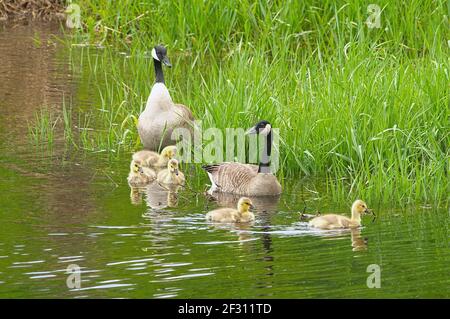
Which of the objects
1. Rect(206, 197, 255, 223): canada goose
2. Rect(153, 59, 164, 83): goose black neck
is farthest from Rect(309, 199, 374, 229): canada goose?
Rect(153, 59, 164, 83): goose black neck

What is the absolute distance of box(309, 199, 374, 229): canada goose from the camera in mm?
9992

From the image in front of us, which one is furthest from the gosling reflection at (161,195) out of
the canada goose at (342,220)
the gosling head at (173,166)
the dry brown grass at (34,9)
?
the dry brown grass at (34,9)

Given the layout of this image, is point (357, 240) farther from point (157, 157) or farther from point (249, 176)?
point (157, 157)

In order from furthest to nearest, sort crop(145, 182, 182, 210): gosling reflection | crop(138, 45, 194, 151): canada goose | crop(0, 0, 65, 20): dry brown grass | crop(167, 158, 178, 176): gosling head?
crop(0, 0, 65, 20): dry brown grass, crop(138, 45, 194, 151): canada goose, crop(167, 158, 178, 176): gosling head, crop(145, 182, 182, 210): gosling reflection

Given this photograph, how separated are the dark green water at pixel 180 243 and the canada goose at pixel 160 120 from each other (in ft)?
1.59

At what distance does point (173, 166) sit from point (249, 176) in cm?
73

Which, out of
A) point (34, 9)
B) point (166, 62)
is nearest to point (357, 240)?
point (166, 62)

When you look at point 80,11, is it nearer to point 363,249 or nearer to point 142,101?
point 142,101

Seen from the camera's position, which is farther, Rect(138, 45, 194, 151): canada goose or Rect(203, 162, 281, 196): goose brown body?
Rect(138, 45, 194, 151): canada goose

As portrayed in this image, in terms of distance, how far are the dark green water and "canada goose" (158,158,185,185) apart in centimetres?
15

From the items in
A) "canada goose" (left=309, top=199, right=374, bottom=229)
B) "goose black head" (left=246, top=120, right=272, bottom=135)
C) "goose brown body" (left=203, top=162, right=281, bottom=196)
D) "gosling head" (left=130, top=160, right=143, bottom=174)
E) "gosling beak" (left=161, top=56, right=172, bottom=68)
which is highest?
"gosling beak" (left=161, top=56, right=172, bottom=68)

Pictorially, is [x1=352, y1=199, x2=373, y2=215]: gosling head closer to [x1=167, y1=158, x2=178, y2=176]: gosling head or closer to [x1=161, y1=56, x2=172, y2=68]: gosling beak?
[x1=167, y1=158, x2=178, y2=176]: gosling head

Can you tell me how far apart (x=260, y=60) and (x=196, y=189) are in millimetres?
2194

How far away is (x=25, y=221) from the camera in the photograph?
10.2 metres
